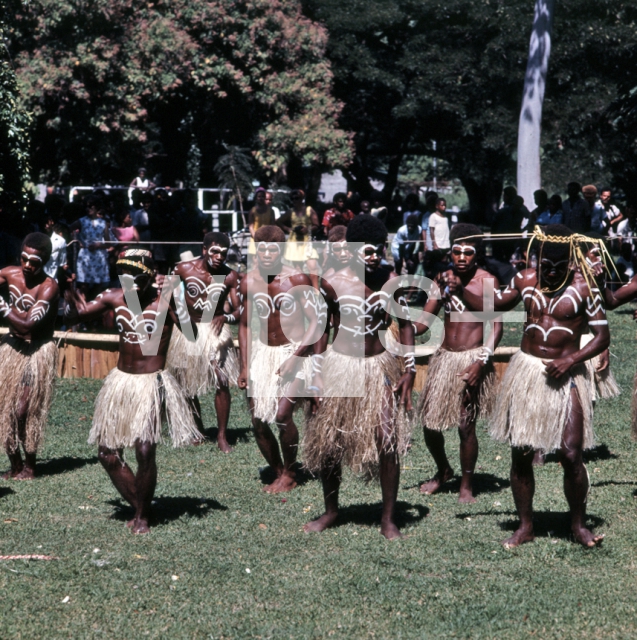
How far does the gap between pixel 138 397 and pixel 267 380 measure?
1414 mm

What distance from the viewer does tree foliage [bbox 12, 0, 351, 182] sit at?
1775cm

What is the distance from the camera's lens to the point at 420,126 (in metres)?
29.1

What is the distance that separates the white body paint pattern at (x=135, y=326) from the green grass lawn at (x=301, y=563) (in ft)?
4.16

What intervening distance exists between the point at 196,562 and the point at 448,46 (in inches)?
816

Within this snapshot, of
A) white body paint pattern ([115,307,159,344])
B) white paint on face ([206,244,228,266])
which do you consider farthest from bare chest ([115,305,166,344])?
white paint on face ([206,244,228,266])

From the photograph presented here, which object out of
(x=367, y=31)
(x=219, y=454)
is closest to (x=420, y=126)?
(x=367, y=31)

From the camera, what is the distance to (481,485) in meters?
7.37

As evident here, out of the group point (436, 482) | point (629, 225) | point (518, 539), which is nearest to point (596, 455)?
point (436, 482)

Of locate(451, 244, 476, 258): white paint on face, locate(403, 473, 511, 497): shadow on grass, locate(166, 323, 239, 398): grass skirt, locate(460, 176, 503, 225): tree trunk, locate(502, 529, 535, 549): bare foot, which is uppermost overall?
locate(460, 176, 503, 225): tree trunk

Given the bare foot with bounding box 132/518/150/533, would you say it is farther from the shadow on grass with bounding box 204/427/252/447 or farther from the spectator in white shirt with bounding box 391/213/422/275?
the spectator in white shirt with bounding box 391/213/422/275

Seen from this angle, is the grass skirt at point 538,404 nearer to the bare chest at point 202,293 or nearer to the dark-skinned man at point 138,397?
the dark-skinned man at point 138,397

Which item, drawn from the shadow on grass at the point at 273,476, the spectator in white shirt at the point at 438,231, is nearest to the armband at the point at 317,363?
the shadow on grass at the point at 273,476

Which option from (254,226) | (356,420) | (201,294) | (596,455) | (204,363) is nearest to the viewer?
(356,420)

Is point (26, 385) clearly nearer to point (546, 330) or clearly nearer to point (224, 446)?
point (224, 446)
